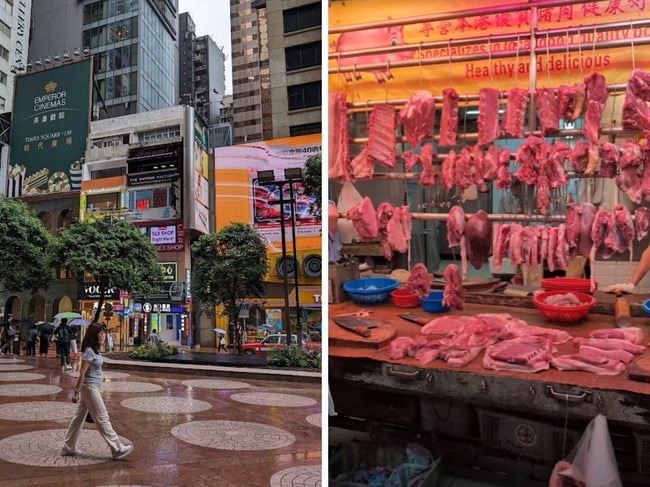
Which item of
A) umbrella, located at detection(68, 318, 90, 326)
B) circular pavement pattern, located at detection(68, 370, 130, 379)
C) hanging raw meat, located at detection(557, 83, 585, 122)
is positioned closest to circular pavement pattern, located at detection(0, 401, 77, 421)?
circular pavement pattern, located at detection(68, 370, 130, 379)

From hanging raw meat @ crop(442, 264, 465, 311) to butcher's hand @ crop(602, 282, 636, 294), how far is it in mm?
331

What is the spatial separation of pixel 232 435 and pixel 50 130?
1.36 m

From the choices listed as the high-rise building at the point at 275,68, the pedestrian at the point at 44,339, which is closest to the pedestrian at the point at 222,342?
the pedestrian at the point at 44,339

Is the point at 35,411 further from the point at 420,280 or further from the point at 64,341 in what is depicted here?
the point at 420,280

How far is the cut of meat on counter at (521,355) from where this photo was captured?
1.14 meters

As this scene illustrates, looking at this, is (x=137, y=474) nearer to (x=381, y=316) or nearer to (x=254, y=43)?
(x=381, y=316)

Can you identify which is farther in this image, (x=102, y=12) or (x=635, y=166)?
(x=102, y=12)

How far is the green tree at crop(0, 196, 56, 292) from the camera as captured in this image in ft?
6.36

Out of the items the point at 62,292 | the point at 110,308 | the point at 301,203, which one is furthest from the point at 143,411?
the point at 301,203

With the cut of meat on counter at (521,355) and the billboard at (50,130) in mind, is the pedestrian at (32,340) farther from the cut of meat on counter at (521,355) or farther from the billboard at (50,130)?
the cut of meat on counter at (521,355)

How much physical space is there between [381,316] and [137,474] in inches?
39.4

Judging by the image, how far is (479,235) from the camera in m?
1.31

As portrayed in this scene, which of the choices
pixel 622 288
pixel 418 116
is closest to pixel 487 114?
pixel 418 116

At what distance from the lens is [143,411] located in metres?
1.91
